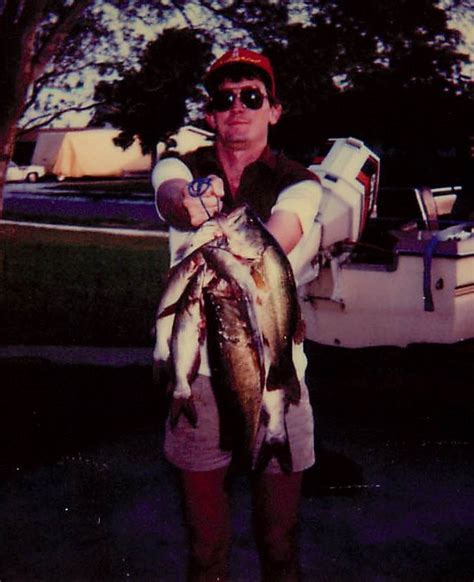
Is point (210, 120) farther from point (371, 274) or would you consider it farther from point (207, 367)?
point (371, 274)

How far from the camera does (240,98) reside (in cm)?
276

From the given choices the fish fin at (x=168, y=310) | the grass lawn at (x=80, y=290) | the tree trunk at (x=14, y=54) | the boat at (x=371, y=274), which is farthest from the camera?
the tree trunk at (x=14, y=54)

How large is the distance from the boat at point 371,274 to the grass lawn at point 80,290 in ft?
6.22

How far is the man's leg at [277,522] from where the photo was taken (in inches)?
107

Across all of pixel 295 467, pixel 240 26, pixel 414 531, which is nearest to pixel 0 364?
pixel 414 531

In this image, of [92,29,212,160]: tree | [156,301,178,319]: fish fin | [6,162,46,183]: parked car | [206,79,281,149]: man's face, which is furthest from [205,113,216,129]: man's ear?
[6,162,46,183]: parked car

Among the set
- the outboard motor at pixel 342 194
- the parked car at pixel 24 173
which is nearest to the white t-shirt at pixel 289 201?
the outboard motor at pixel 342 194

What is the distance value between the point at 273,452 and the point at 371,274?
4.90 m

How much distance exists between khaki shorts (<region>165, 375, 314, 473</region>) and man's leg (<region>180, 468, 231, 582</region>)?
1.5 inches

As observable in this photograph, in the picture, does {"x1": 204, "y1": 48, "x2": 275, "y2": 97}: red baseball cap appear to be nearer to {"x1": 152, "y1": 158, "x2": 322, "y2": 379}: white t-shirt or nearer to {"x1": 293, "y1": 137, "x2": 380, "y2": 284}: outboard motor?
{"x1": 152, "y1": 158, "x2": 322, "y2": 379}: white t-shirt

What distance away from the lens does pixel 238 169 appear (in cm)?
274

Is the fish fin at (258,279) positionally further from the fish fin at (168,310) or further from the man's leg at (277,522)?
the man's leg at (277,522)

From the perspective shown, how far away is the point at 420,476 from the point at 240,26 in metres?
8.46

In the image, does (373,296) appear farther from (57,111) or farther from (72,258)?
(57,111)
